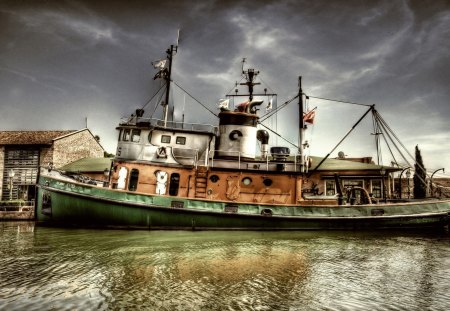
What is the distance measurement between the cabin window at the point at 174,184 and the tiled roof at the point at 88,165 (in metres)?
14.2

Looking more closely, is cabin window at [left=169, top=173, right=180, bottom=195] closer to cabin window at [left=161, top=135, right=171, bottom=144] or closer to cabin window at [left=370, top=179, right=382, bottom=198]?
cabin window at [left=161, top=135, right=171, bottom=144]

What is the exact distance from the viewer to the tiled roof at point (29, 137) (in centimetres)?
2945

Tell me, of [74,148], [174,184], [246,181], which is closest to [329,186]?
[246,181]

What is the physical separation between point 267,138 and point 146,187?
706 centimetres

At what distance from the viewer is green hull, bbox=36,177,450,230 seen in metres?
13.7

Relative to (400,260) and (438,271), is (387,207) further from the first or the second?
(438,271)

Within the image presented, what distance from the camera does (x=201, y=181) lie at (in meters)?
14.8

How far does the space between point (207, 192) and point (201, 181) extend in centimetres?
60

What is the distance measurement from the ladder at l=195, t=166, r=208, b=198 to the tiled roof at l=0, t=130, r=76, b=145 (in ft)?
69.3

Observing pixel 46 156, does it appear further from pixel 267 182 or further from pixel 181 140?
pixel 267 182

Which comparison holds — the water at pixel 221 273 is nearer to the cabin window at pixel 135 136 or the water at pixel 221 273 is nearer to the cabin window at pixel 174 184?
the cabin window at pixel 174 184

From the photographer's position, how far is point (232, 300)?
5.02m

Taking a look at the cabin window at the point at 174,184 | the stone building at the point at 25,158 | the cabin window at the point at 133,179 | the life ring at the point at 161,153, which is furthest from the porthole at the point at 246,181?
the stone building at the point at 25,158

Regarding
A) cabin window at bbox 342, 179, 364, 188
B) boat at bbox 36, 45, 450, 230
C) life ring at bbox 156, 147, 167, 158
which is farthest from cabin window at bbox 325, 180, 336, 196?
life ring at bbox 156, 147, 167, 158
